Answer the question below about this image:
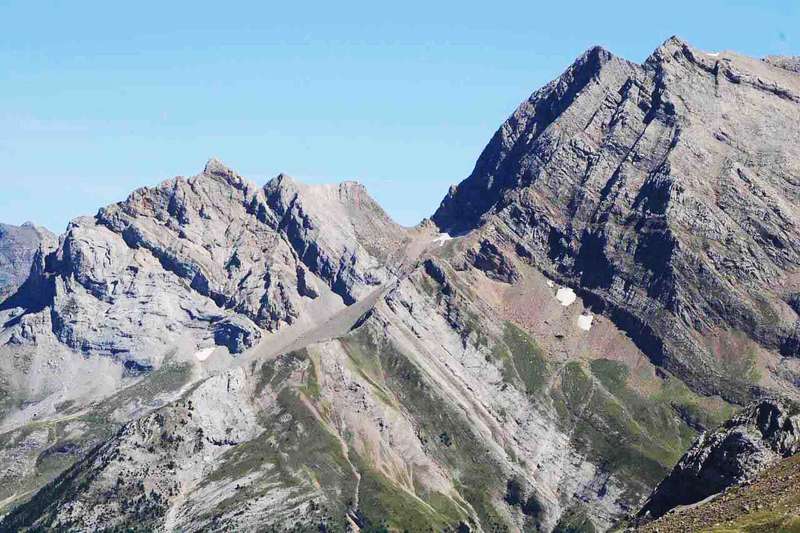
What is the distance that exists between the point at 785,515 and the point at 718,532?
35.5 ft

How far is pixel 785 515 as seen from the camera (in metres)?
183

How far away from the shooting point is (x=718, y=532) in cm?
18675
